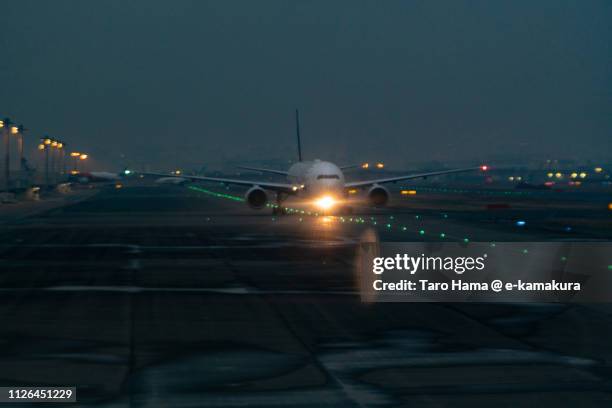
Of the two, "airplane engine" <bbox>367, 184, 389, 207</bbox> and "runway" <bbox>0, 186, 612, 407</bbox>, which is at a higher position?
"airplane engine" <bbox>367, 184, 389, 207</bbox>

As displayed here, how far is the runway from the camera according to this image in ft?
39.1

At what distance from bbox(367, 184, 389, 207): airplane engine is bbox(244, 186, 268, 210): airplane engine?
8052mm

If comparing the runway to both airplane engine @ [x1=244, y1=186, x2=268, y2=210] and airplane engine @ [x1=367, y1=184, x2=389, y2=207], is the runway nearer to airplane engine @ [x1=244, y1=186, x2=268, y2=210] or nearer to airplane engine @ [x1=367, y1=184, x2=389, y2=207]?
airplane engine @ [x1=244, y1=186, x2=268, y2=210]

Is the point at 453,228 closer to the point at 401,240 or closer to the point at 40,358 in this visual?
the point at 401,240

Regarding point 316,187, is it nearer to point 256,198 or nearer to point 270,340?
point 256,198

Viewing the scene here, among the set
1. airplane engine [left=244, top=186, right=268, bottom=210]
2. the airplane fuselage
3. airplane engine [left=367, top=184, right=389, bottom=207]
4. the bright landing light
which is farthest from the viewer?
the bright landing light

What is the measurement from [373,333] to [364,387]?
168 inches

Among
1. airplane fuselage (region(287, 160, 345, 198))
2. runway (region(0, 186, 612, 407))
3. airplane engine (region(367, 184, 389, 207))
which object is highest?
airplane fuselage (region(287, 160, 345, 198))

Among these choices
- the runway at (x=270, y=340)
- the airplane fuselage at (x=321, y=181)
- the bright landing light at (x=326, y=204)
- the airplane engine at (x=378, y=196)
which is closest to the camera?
the runway at (x=270, y=340)

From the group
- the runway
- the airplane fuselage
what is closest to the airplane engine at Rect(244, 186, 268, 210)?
the airplane fuselage

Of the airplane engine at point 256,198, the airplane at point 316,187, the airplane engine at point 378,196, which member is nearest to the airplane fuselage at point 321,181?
the airplane at point 316,187

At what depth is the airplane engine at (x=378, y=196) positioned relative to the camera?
64688 millimetres

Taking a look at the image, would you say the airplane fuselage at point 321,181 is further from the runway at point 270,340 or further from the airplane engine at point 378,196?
the runway at point 270,340

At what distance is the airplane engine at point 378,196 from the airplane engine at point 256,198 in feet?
26.4
